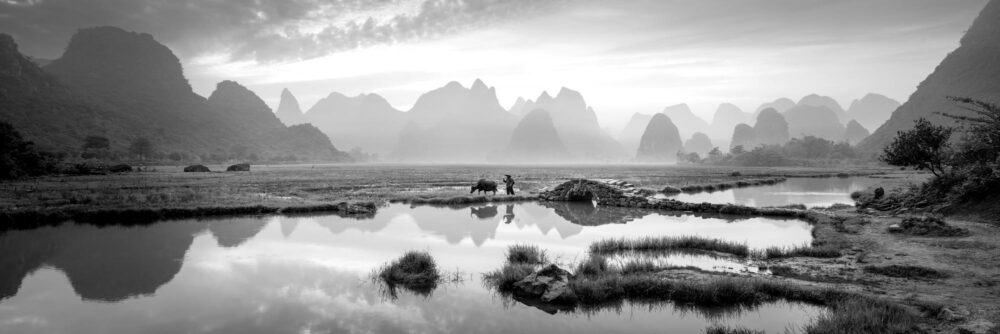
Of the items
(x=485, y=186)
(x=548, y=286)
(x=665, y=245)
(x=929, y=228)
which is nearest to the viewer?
(x=548, y=286)

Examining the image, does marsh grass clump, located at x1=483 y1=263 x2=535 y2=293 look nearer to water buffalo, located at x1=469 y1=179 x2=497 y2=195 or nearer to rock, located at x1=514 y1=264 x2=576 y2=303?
rock, located at x1=514 y1=264 x2=576 y2=303

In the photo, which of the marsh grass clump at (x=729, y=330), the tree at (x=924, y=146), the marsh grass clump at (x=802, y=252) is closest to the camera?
the marsh grass clump at (x=729, y=330)

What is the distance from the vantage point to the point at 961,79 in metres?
148

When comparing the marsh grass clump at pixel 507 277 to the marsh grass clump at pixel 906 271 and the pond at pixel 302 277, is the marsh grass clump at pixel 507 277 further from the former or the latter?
the marsh grass clump at pixel 906 271

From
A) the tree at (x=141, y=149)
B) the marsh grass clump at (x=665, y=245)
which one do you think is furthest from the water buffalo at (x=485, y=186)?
the tree at (x=141, y=149)

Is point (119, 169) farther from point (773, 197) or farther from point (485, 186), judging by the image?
point (773, 197)

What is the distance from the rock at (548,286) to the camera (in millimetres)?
9359

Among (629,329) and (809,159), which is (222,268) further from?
(809,159)

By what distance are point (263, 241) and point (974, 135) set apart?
117 ft

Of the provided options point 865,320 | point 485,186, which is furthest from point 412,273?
point 485,186

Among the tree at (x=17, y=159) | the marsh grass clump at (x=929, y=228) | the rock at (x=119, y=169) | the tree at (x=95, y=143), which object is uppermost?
the tree at (x=95, y=143)

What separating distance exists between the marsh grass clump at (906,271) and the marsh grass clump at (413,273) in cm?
1156

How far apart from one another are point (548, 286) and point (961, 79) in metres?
212

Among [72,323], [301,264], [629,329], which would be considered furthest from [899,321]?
[72,323]
